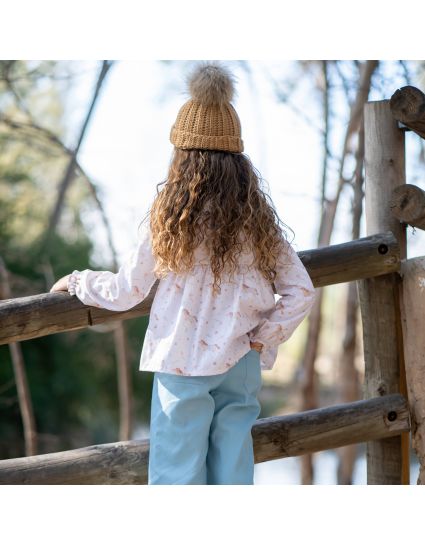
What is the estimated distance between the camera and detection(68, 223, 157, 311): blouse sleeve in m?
2.20

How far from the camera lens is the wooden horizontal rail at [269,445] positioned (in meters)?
2.39

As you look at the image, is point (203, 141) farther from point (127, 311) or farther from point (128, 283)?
point (127, 311)

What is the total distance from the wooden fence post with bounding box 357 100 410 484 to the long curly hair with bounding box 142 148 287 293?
82 cm

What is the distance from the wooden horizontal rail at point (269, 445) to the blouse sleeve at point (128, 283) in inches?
21.3

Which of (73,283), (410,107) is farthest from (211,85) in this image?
(410,107)

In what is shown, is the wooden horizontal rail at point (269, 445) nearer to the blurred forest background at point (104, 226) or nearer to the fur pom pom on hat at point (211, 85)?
the fur pom pom on hat at point (211, 85)

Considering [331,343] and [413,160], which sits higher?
[413,160]

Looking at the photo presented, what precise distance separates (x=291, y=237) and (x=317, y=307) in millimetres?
5106

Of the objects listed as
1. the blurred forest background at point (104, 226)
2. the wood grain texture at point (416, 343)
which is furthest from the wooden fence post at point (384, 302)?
the blurred forest background at point (104, 226)

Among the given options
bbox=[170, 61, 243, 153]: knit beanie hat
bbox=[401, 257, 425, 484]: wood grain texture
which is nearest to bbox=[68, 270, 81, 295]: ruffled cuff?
bbox=[170, 61, 243, 153]: knit beanie hat

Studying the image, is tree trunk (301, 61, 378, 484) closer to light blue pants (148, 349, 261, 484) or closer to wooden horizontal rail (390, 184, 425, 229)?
wooden horizontal rail (390, 184, 425, 229)

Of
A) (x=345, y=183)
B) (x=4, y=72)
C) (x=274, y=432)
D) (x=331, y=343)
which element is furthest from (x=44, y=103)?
(x=274, y=432)
